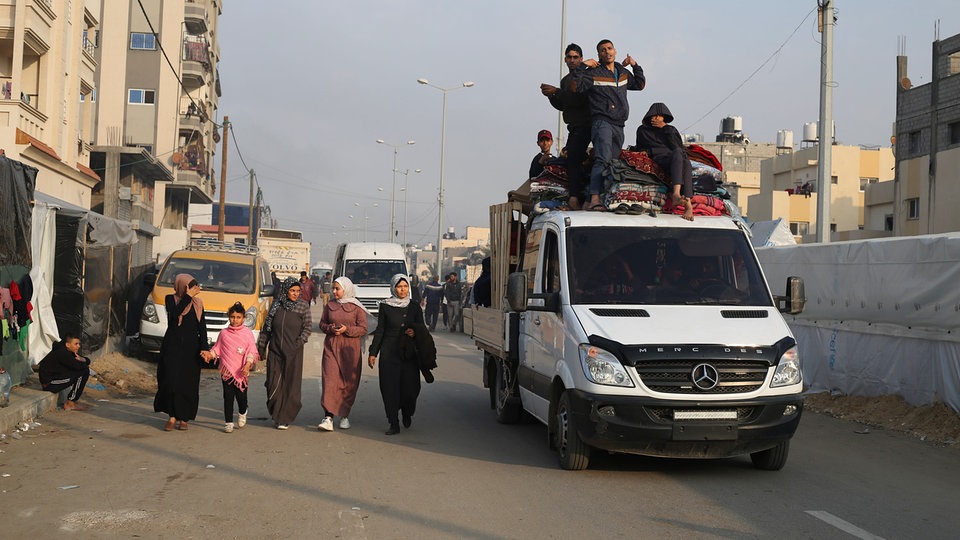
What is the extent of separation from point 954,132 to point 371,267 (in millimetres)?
24239

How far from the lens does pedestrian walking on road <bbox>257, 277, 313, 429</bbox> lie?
1145 centimetres

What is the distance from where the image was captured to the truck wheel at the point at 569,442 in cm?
864

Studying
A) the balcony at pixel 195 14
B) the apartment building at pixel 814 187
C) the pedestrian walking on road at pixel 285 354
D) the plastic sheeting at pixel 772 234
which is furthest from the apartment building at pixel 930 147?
the balcony at pixel 195 14

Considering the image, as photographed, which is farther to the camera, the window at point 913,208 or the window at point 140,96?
the window at point 140,96

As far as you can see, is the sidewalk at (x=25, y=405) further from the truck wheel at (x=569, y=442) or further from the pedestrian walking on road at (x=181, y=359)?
the truck wheel at (x=569, y=442)

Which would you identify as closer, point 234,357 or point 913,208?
point 234,357

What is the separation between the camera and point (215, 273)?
63.6 feet

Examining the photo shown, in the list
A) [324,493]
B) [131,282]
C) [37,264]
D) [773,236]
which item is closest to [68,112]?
[131,282]

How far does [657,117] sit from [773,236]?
43.8 feet

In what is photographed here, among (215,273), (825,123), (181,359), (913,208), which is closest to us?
(181,359)

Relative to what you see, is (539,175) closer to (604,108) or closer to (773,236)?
(604,108)

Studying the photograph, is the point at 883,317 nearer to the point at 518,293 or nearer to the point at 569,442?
the point at 518,293

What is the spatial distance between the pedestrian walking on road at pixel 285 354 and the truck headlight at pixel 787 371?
535 centimetres

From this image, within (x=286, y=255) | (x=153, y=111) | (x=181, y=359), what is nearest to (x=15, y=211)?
(x=181, y=359)
